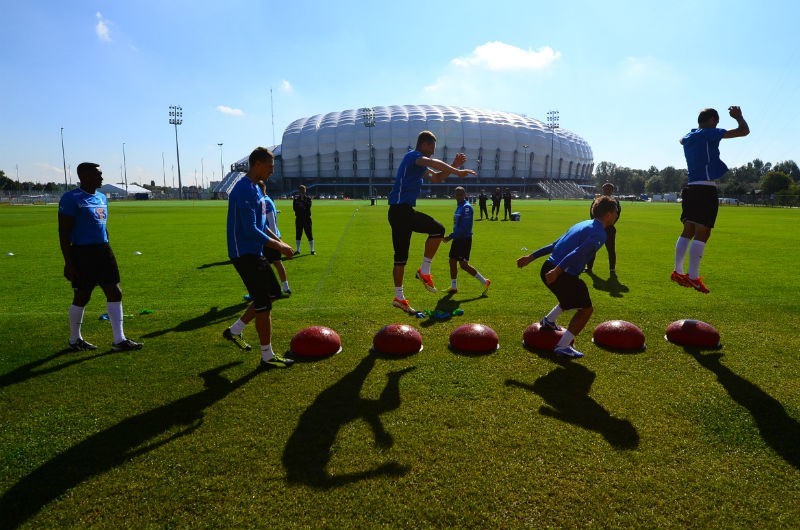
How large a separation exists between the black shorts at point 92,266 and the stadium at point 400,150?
117 meters

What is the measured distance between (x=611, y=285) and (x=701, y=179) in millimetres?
3977

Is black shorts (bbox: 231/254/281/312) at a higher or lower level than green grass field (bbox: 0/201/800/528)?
higher

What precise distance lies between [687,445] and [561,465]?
1195 mm

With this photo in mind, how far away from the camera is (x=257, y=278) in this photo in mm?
5422

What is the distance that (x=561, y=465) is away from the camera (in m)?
3.60

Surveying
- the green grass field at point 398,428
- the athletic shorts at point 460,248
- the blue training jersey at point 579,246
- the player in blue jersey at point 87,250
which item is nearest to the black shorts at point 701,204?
the green grass field at point 398,428

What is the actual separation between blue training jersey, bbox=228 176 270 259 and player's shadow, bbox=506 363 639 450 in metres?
3.32

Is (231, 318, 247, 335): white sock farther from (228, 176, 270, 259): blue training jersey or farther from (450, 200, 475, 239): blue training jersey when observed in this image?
(450, 200, 475, 239): blue training jersey

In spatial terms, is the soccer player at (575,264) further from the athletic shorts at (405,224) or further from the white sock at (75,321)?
the white sock at (75,321)

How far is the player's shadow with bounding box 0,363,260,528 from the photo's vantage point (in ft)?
10.5

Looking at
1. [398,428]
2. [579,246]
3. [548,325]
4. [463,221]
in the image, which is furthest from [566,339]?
[463,221]

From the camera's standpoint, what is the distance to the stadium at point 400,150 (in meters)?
126

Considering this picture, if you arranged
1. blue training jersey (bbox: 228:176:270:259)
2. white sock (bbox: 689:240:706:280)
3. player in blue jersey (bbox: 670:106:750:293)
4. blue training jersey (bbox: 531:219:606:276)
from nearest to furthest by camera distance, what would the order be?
1. blue training jersey (bbox: 228:176:270:259)
2. blue training jersey (bbox: 531:219:606:276)
3. player in blue jersey (bbox: 670:106:750:293)
4. white sock (bbox: 689:240:706:280)

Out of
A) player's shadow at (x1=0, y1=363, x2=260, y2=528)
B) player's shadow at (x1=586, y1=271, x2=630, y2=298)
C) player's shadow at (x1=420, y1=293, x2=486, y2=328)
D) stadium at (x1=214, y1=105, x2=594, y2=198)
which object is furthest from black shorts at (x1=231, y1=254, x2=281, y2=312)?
stadium at (x1=214, y1=105, x2=594, y2=198)
